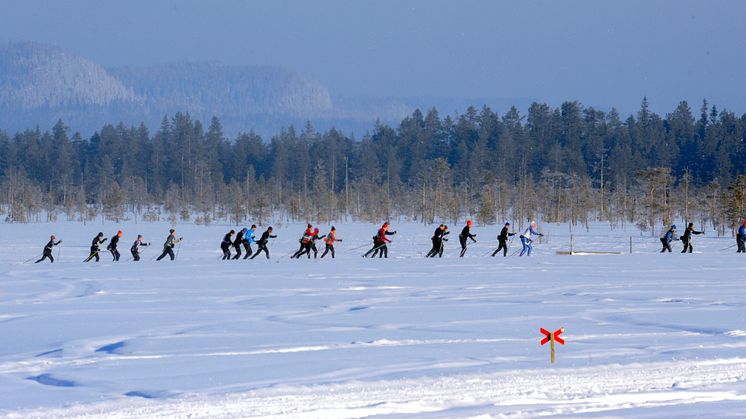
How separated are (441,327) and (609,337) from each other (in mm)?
2298

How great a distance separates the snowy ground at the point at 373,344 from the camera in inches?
316

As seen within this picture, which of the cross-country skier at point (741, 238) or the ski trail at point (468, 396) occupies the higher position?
the cross-country skier at point (741, 238)

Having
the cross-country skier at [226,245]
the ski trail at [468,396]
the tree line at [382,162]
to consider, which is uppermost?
the tree line at [382,162]

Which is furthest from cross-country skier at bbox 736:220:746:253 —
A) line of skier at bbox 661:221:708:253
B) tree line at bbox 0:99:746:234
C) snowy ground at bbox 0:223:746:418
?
tree line at bbox 0:99:746:234

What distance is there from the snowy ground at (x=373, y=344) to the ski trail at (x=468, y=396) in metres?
0.02

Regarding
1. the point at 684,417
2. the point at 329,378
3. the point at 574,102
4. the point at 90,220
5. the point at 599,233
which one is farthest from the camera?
the point at 574,102

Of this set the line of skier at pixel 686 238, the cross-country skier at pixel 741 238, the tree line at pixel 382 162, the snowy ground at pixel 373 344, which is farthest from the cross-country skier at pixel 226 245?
the tree line at pixel 382 162

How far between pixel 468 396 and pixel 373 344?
3.18 metres

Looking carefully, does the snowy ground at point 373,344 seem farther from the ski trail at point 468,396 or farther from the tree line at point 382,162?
the tree line at point 382,162

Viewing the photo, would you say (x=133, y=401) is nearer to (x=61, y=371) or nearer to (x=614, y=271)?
(x=61, y=371)

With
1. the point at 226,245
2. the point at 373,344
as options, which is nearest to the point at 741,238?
the point at 226,245

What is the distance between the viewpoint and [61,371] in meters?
9.58

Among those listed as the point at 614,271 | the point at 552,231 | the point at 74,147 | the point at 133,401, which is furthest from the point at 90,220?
the point at 133,401

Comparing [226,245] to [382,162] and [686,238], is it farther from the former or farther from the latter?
[382,162]
